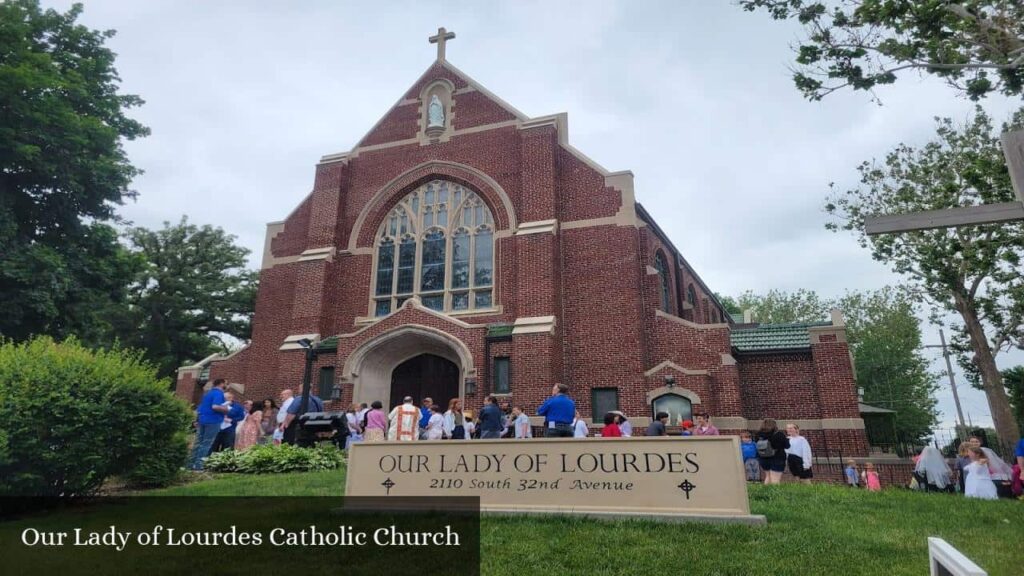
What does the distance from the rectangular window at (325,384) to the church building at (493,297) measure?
70mm

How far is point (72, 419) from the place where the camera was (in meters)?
8.58

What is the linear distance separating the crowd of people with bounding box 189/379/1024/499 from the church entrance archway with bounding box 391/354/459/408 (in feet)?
12.8

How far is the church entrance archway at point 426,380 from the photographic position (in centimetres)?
1919

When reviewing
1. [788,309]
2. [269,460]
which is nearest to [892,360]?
[788,309]

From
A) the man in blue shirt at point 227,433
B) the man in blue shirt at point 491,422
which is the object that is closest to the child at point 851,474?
the man in blue shirt at point 491,422

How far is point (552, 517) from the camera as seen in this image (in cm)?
691

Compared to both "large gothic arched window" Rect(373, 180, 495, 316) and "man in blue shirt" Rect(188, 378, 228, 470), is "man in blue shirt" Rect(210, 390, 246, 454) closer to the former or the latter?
"man in blue shirt" Rect(188, 378, 228, 470)

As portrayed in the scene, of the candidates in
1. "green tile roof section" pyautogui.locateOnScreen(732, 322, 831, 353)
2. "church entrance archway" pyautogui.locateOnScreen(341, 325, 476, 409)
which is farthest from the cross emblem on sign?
"green tile roof section" pyautogui.locateOnScreen(732, 322, 831, 353)

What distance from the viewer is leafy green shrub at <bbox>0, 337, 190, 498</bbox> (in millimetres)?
8188


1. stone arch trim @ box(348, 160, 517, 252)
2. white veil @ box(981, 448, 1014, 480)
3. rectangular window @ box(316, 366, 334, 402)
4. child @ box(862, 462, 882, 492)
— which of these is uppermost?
stone arch trim @ box(348, 160, 517, 252)

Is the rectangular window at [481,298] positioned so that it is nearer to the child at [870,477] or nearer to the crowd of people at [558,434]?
the crowd of people at [558,434]

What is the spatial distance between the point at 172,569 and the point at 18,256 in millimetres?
18963

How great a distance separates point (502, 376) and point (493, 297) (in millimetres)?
3036

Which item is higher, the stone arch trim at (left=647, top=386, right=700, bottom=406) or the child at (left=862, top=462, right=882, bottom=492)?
the stone arch trim at (left=647, top=386, right=700, bottom=406)
